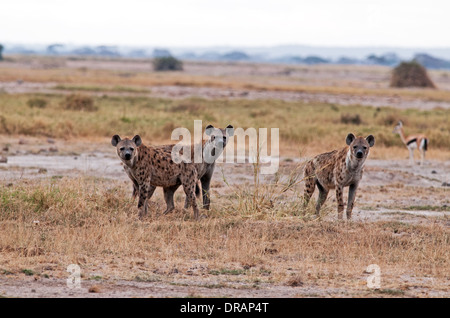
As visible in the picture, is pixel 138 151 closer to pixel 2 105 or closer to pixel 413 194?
pixel 413 194

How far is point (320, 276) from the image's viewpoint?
6.86m

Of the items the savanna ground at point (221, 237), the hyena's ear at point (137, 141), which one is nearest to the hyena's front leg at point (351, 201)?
the savanna ground at point (221, 237)

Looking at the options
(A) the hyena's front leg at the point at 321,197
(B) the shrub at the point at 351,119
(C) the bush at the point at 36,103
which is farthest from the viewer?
(C) the bush at the point at 36,103

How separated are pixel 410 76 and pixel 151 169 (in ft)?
161

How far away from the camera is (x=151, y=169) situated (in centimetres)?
927

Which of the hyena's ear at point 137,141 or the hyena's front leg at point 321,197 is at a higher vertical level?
the hyena's ear at point 137,141

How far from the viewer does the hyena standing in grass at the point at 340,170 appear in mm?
9367

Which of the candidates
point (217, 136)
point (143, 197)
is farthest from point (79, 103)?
point (143, 197)

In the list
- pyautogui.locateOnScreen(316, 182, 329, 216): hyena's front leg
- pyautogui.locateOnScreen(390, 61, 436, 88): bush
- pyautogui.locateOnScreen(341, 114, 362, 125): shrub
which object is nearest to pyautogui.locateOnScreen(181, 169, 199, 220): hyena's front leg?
pyautogui.locateOnScreen(316, 182, 329, 216): hyena's front leg

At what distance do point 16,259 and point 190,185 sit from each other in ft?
9.46

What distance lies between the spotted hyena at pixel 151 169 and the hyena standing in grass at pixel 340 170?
157 cm

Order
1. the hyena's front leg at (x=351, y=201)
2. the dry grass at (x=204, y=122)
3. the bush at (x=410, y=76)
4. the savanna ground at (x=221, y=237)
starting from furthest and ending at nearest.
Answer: the bush at (x=410, y=76) → the dry grass at (x=204, y=122) → the hyena's front leg at (x=351, y=201) → the savanna ground at (x=221, y=237)

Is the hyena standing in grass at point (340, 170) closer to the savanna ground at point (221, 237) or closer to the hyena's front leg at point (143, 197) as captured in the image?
the savanna ground at point (221, 237)
